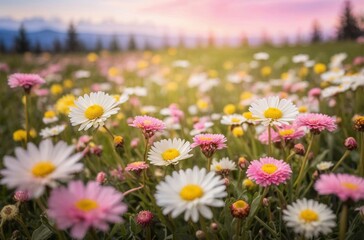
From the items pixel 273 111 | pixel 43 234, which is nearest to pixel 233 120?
pixel 273 111

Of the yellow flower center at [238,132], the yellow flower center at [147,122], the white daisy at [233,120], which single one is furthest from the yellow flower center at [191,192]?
the yellow flower center at [238,132]

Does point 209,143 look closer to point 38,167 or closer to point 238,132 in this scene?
point 38,167

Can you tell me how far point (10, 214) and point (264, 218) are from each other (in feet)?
3.41

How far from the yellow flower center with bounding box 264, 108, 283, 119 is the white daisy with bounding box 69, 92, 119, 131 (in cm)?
56

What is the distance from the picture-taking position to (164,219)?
126 cm

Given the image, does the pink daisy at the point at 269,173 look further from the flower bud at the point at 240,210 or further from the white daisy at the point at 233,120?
the white daisy at the point at 233,120

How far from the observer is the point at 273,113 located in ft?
4.00

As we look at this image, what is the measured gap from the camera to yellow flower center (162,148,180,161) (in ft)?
3.82

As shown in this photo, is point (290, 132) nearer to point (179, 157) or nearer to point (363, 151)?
point (363, 151)

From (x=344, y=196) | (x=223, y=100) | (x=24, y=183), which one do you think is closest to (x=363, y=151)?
(x=344, y=196)

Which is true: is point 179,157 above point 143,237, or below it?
above

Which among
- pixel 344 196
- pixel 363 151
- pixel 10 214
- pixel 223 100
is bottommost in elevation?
pixel 223 100

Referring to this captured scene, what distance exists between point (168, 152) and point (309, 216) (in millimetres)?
518

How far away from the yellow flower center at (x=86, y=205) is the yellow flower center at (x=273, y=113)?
744 mm
